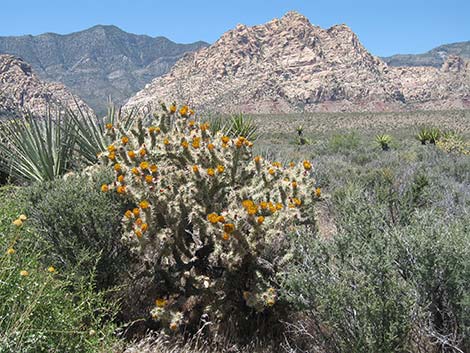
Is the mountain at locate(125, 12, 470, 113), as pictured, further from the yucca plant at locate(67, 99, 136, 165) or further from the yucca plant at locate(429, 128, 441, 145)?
the yucca plant at locate(67, 99, 136, 165)

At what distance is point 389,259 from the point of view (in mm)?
3113

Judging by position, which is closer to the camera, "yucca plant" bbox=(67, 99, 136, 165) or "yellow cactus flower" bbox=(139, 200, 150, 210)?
"yellow cactus flower" bbox=(139, 200, 150, 210)

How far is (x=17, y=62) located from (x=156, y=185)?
138553mm

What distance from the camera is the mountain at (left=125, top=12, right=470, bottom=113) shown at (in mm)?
119938

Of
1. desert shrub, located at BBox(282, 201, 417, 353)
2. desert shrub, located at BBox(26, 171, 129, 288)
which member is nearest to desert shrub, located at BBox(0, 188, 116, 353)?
desert shrub, located at BBox(26, 171, 129, 288)

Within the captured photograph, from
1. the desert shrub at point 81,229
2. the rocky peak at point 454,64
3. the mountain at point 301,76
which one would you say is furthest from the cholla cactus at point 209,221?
the rocky peak at point 454,64

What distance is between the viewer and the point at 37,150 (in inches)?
232

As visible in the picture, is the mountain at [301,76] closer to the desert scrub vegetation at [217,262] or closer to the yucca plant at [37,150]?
the yucca plant at [37,150]

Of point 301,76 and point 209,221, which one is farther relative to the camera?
point 301,76

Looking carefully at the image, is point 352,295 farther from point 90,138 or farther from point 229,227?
point 90,138

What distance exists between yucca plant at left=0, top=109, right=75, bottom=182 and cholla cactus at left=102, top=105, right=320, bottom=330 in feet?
6.31

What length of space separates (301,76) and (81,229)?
13531 cm

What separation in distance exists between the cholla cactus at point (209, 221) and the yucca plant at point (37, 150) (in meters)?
1.92

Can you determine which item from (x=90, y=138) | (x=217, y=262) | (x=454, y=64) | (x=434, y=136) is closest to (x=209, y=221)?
(x=217, y=262)
